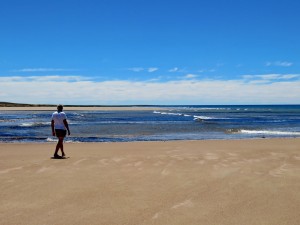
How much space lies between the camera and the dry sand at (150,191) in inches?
223

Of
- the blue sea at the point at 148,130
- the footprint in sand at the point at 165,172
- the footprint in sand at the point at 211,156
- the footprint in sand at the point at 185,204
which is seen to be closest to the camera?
the footprint in sand at the point at 185,204

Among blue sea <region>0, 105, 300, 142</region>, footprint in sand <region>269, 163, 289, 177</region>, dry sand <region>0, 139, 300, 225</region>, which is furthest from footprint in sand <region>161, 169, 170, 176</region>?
blue sea <region>0, 105, 300, 142</region>

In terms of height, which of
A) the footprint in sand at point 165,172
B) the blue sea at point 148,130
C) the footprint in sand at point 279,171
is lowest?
the blue sea at point 148,130

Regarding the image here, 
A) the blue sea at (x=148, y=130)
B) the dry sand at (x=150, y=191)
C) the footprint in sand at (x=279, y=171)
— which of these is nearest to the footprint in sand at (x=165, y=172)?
the dry sand at (x=150, y=191)

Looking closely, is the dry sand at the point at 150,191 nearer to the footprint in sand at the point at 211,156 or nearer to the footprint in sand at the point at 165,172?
the footprint in sand at the point at 165,172

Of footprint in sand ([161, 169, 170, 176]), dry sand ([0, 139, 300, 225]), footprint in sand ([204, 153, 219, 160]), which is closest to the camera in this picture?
dry sand ([0, 139, 300, 225])

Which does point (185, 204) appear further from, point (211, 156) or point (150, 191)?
point (211, 156)

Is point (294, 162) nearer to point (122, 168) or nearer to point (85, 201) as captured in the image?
point (122, 168)

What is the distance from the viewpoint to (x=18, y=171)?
359 inches

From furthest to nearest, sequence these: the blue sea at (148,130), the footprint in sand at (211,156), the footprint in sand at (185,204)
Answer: the blue sea at (148,130), the footprint in sand at (211,156), the footprint in sand at (185,204)

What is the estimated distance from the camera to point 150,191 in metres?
7.16

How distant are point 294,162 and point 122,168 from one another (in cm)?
473

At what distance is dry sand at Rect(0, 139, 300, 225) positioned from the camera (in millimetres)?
5652

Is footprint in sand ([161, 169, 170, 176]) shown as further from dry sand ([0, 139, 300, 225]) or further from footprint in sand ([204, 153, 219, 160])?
footprint in sand ([204, 153, 219, 160])
